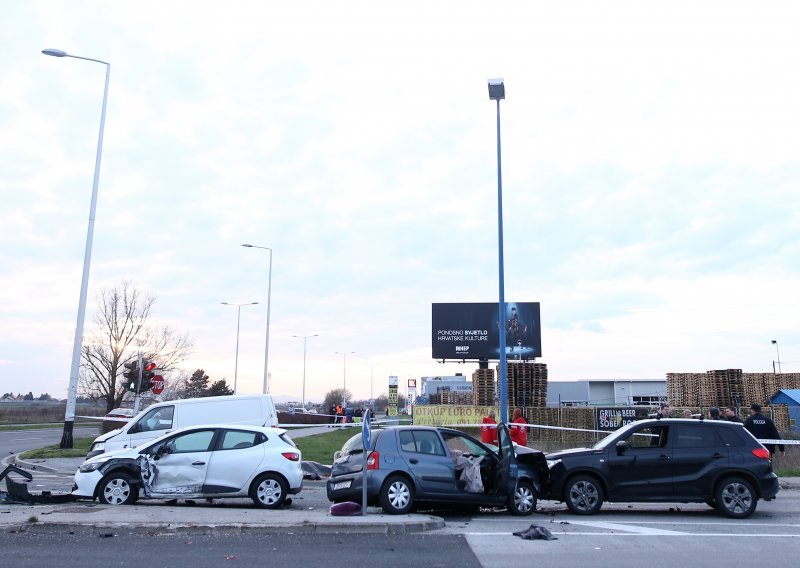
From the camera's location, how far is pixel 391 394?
43.5m

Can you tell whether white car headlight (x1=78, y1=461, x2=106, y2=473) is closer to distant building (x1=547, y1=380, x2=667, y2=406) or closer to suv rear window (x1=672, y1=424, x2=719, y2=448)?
suv rear window (x1=672, y1=424, x2=719, y2=448)

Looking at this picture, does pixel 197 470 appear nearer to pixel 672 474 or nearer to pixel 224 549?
pixel 224 549

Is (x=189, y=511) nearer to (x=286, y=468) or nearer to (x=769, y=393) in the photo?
(x=286, y=468)

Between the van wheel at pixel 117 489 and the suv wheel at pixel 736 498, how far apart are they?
994 cm

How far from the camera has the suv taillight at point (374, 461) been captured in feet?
38.0

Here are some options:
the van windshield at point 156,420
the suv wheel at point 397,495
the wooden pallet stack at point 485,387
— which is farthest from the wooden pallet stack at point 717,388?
the suv wheel at point 397,495

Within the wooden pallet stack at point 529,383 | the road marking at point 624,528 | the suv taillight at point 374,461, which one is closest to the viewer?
the road marking at point 624,528

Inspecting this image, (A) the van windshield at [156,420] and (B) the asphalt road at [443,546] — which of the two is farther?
(A) the van windshield at [156,420]

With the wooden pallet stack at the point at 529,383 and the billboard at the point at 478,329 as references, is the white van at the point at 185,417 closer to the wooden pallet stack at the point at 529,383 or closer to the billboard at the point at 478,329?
the wooden pallet stack at the point at 529,383

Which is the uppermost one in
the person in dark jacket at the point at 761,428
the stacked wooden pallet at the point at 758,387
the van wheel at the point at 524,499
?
the stacked wooden pallet at the point at 758,387

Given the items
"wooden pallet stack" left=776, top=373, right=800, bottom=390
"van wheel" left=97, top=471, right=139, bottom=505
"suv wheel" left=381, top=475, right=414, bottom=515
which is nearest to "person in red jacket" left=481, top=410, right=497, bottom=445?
"suv wheel" left=381, top=475, right=414, bottom=515

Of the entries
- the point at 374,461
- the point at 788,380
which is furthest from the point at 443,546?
the point at 788,380

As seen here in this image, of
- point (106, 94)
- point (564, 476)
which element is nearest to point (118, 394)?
point (106, 94)

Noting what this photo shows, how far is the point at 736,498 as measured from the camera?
39.9ft
